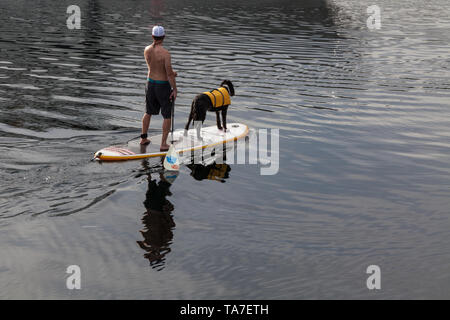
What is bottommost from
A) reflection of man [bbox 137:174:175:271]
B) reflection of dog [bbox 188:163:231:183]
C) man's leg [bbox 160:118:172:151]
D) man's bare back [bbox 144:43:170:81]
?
reflection of man [bbox 137:174:175:271]

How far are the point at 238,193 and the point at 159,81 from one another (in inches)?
109

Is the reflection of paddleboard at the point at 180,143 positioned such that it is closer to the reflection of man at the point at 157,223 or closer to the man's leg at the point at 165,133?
the man's leg at the point at 165,133

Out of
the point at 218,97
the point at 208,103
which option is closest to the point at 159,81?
the point at 208,103

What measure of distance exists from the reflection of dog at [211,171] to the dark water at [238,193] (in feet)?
0.12

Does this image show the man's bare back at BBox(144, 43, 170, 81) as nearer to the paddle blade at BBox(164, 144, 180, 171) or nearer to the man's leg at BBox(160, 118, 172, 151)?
the man's leg at BBox(160, 118, 172, 151)

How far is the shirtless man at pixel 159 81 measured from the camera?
29.9 feet

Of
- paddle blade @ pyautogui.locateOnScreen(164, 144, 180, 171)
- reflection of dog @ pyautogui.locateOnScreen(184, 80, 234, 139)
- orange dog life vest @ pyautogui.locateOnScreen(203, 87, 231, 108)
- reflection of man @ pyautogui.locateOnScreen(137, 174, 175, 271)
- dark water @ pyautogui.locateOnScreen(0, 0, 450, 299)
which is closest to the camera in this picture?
dark water @ pyautogui.locateOnScreen(0, 0, 450, 299)

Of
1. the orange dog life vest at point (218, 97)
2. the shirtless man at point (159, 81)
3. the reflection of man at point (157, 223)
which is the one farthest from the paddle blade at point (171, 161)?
the orange dog life vest at point (218, 97)

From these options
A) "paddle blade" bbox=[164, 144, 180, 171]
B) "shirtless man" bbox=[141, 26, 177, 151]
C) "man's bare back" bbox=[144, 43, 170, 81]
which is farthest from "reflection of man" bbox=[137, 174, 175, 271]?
"man's bare back" bbox=[144, 43, 170, 81]

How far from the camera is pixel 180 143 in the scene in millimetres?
10266

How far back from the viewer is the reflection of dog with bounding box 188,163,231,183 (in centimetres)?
880

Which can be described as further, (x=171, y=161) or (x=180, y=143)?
(x=180, y=143)

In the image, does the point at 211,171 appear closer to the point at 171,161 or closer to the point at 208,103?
the point at 171,161

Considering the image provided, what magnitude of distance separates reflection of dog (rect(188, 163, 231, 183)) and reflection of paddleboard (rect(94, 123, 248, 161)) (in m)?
0.75
